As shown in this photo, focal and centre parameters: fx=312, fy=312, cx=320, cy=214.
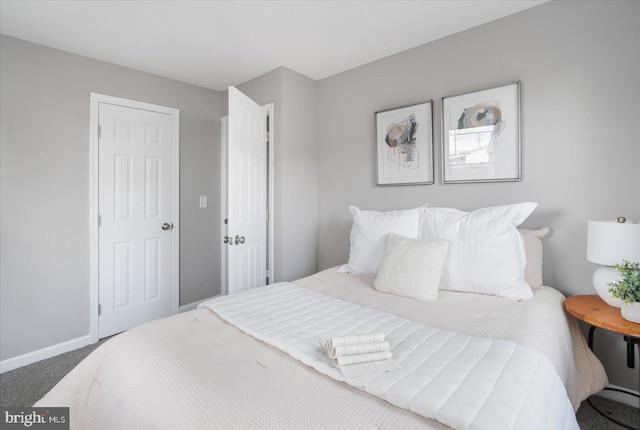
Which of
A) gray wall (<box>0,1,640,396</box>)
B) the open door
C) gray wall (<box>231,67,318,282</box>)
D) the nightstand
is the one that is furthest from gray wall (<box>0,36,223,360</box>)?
the nightstand

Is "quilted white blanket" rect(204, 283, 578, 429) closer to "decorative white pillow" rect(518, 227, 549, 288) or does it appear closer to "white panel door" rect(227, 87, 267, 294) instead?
"decorative white pillow" rect(518, 227, 549, 288)

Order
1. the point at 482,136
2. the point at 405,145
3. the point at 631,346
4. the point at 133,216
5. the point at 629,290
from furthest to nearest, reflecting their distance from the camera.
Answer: the point at 133,216 < the point at 405,145 < the point at 482,136 < the point at 631,346 < the point at 629,290

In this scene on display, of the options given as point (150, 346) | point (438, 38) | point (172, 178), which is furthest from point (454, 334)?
point (172, 178)

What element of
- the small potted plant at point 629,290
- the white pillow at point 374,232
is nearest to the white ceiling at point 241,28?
the white pillow at point 374,232

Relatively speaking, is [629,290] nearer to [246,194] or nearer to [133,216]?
[246,194]

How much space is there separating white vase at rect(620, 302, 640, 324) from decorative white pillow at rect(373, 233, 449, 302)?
83 cm

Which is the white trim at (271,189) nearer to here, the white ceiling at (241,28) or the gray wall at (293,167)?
the gray wall at (293,167)

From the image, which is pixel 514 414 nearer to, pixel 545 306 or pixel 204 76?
pixel 545 306

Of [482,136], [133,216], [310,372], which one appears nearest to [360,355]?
[310,372]

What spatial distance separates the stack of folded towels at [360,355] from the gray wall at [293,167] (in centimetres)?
196

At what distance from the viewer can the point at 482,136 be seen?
223 centimetres

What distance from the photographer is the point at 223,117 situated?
144 inches

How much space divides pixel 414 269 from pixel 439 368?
848mm

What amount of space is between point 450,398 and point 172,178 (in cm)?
319
